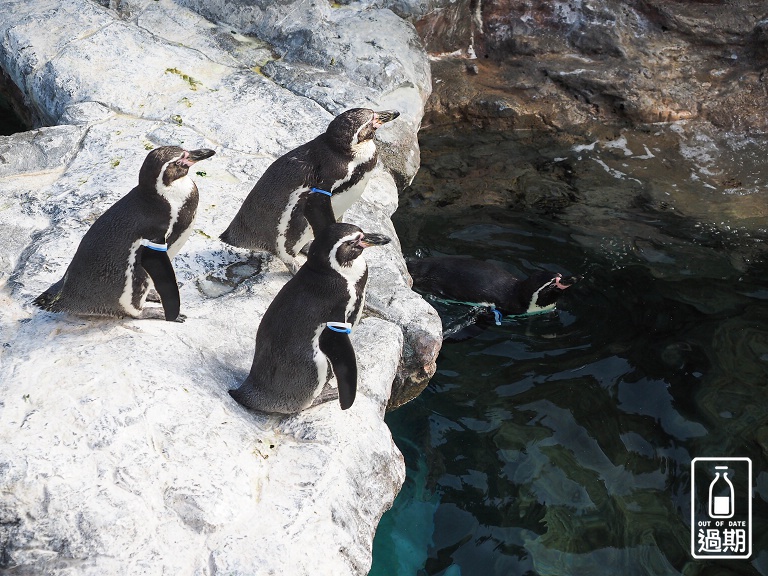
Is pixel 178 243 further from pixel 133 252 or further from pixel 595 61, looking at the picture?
pixel 595 61

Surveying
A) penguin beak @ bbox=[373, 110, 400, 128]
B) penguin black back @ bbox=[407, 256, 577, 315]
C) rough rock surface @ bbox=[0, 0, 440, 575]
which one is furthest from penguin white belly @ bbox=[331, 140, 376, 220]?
penguin black back @ bbox=[407, 256, 577, 315]

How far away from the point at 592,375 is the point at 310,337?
7.03 feet

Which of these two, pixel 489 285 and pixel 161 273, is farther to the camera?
pixel 489 285

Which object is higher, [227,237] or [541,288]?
[227,237]

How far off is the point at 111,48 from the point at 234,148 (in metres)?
1.53

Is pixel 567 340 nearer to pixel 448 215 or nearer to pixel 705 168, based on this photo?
pixel 448 215

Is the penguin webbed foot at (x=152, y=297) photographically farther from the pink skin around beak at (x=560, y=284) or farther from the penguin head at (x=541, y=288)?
the pink skin around beak at (x=560, y=284)

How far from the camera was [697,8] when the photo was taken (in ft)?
25.8

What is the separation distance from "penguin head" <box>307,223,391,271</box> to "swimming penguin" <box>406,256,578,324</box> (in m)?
2.00

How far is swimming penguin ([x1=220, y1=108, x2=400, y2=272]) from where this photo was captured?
4.39 metres

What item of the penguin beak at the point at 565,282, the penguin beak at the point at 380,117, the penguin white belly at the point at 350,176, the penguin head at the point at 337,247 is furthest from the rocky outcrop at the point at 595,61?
the penguin head at the point at 337,247

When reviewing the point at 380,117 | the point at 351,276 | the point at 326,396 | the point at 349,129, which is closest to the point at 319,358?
the point at 326,396

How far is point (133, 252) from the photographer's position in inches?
147

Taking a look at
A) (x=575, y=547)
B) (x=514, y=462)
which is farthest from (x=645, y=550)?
(x=514, y=462)
